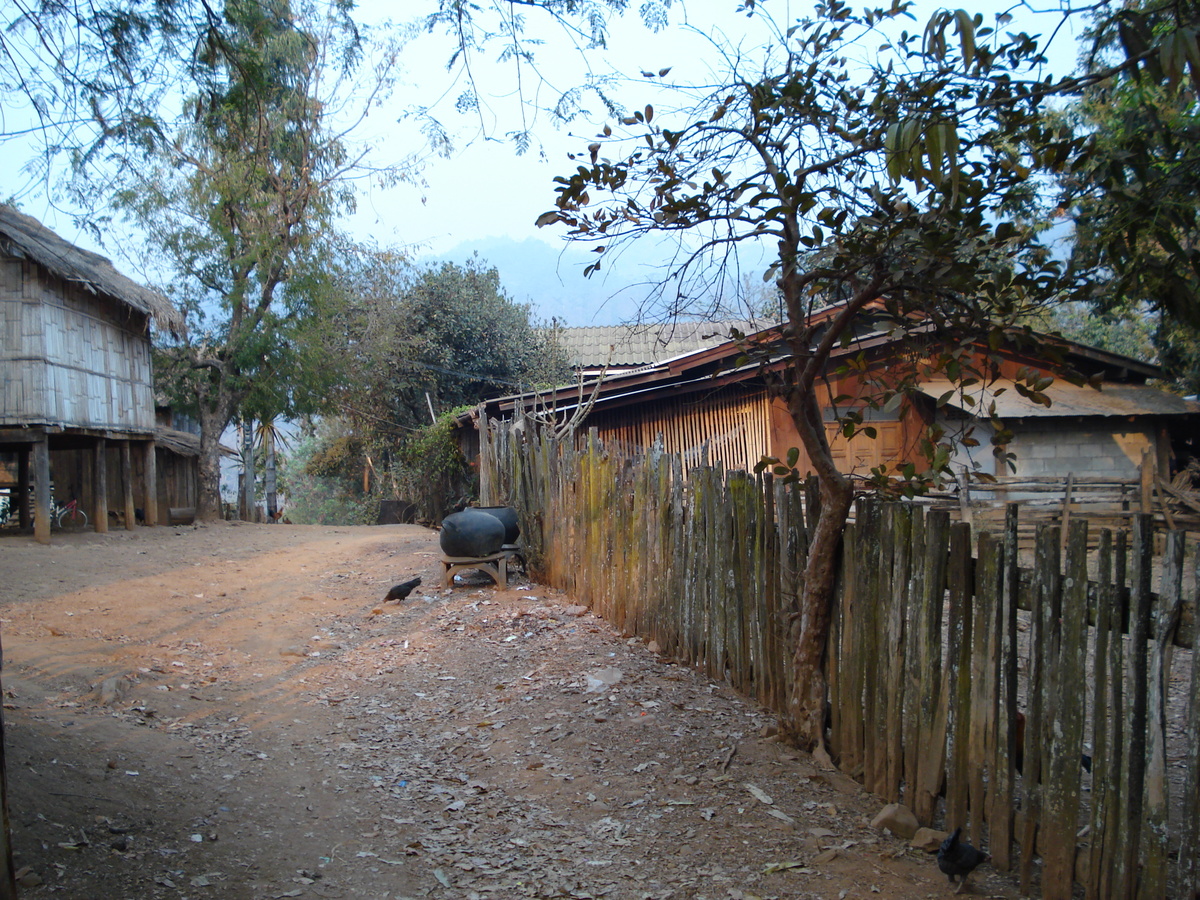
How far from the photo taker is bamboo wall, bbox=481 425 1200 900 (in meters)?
2.82

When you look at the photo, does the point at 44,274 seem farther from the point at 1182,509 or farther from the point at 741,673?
the point at 1182,509

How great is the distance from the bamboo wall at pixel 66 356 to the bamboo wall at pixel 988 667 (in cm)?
1351

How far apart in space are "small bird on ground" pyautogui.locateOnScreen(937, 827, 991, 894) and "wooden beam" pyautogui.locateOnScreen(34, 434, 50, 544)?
51.5ft

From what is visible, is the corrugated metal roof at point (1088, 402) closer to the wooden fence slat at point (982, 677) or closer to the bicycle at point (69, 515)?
the wooden fence slat at point (982, 677)

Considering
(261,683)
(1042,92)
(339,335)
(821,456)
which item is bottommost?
(261,683)

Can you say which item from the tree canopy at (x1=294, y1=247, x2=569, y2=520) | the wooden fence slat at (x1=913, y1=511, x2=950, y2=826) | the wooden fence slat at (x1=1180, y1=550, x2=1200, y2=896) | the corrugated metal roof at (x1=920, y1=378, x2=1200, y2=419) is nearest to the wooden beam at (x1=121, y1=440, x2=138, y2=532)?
the tree canopy at (x1=294, y1=247, x2=569, y2=520)

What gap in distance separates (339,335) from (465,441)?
7.38 m

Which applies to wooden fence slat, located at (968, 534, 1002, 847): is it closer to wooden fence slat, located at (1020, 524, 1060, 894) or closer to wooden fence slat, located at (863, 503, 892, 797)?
wooden fence slat, located at (1020, 524, 1060, 894)

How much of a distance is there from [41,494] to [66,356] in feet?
8.54

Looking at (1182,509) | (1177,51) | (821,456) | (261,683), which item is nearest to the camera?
(1177,51)

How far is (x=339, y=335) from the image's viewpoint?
23438 mm

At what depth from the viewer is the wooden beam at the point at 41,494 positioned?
47.8 feet

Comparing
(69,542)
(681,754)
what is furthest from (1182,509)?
(69,542)

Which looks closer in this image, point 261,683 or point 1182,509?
point 261,683
